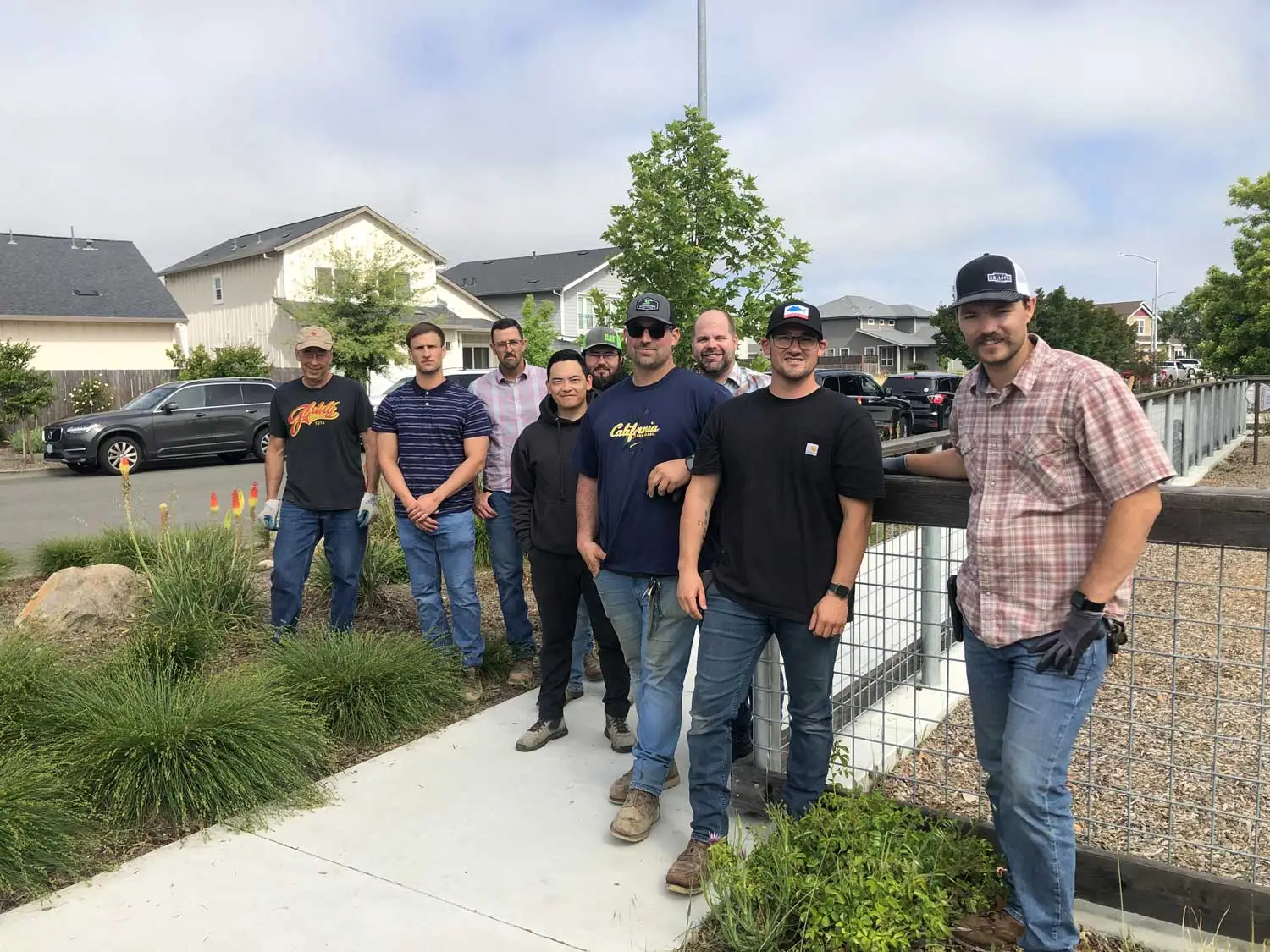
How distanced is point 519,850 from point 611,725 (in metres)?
1.04

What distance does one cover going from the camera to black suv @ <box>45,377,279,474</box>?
17.7 meters

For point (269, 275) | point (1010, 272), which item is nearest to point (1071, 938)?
point (1010, 272)

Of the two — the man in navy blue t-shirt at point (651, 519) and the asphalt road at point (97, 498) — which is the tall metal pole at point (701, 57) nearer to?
the asphalt road at point (97, 498)

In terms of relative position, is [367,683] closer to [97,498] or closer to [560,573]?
[560,573]

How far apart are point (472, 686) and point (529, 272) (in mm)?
44750

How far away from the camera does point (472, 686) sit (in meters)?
5.27

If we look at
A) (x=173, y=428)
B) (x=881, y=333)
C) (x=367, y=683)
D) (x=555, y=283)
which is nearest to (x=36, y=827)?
(x=367, y=683)

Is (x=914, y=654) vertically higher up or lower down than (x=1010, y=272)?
lower down

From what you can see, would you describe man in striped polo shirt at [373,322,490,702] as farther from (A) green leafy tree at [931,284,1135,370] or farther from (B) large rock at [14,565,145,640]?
(A) green leafy tree at [931,284,1135,370]

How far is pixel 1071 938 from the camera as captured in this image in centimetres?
257

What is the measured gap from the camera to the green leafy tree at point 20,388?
69.9 ft

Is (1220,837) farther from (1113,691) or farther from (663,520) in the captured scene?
(663,520)

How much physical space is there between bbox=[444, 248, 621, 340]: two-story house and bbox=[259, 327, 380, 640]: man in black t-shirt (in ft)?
123

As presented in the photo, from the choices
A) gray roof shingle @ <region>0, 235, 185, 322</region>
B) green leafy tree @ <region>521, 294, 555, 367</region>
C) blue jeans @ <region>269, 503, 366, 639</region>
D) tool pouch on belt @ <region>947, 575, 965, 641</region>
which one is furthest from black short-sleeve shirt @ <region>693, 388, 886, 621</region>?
gray roof shingle @ <region>0, 235, 185, 322</region>
